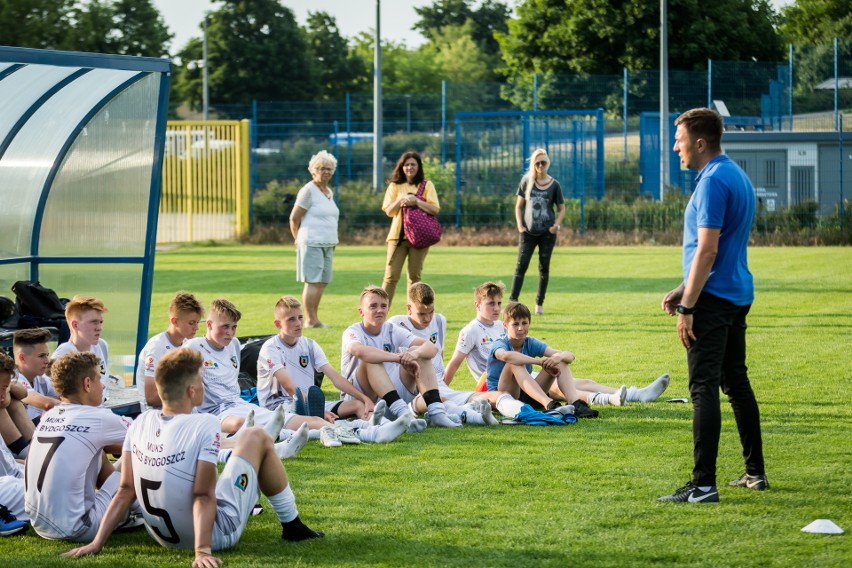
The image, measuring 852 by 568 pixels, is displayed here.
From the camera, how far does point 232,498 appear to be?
17.5 feet

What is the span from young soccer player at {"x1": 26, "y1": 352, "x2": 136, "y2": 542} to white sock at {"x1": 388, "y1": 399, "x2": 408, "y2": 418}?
2.98 m

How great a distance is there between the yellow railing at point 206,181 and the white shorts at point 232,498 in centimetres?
2304

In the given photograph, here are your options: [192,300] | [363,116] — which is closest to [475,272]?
[192,300]

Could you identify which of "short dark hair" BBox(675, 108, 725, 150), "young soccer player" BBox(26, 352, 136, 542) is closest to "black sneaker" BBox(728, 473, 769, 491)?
"short dark hair" BBox(675, 108, 725, 150)

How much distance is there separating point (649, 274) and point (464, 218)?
9.32 metres

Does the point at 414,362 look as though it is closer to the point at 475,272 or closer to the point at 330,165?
the point at 330,165

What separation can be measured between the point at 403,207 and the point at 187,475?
8487 mm

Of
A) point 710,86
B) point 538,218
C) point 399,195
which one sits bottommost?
point 538,218

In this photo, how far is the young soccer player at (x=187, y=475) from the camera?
512 cm

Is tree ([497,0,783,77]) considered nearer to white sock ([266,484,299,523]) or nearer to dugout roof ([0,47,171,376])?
dugout roof ([0,47,171,376])

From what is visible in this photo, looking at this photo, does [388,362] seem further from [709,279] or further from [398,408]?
[709,279]

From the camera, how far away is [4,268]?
10.1m

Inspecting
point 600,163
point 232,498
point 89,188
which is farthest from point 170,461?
point 600,163

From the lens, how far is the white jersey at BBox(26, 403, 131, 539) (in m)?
5.41
